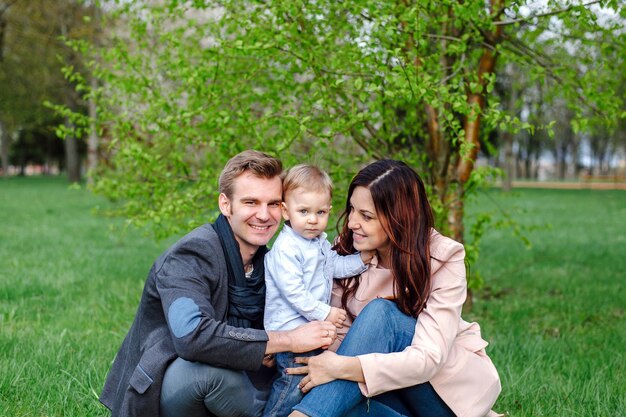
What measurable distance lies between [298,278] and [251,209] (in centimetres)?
37

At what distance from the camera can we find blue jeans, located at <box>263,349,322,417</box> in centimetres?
291

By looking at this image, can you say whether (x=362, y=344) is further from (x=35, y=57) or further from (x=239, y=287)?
(x=35, y=57)

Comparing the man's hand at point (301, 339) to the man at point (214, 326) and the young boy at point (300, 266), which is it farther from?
the young boy at point (300, 266)

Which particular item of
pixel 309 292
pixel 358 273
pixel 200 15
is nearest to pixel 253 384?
pixel 309 292

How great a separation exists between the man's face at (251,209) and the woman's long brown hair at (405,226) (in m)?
0.44

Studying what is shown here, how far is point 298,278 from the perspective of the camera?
3047 mm

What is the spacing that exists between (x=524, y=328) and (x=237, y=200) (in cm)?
346

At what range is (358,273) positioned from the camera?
129 inches

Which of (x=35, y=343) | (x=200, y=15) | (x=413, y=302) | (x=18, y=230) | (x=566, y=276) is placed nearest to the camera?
(x=413, y=302)

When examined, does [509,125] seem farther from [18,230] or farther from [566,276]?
[18,230]

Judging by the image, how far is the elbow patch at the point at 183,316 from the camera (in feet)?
8.64

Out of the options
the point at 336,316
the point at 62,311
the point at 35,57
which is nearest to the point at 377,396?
the point at 336,316

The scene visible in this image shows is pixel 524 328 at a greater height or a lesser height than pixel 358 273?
lesser

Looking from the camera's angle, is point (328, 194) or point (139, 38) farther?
point (139, 38)
